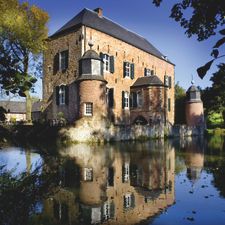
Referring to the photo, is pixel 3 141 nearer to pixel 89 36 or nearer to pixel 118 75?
pixel 89 36

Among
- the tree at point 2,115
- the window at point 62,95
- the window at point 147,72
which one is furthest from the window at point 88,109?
the tree at point 2,115

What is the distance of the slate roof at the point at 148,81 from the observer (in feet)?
94.6

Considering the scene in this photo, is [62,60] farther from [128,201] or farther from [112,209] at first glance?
[112,209]

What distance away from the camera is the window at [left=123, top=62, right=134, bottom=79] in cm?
2984

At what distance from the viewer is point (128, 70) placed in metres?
30.4

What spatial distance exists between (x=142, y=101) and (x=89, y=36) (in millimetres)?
8662

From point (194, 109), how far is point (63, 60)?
73.4ft

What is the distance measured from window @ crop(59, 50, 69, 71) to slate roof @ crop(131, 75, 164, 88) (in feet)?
25.9

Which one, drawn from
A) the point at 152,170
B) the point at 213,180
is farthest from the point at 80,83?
the point at 213,180

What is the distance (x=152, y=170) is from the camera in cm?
935

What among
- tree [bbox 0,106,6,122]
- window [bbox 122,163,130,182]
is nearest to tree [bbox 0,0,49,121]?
window [bbox 122,163,130,182]

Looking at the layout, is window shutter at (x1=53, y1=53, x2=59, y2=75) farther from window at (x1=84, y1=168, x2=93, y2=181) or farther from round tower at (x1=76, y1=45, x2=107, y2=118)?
window at (x1=84, y1=168, x2=93, y2=181)

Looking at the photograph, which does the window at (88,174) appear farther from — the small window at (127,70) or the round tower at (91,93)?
the small window at (127,70)

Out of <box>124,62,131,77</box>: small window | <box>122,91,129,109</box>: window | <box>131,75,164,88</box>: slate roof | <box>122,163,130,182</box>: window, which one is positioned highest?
<box>124,62,131,77</box>: small window
